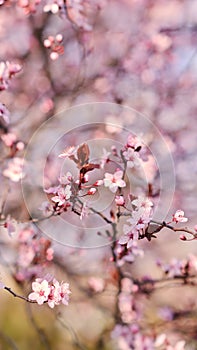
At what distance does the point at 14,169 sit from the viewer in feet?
11.5

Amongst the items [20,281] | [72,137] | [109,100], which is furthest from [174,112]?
[20,281]

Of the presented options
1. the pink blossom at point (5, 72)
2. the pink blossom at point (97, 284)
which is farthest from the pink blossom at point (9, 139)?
the pink blossom at point (97, 284)

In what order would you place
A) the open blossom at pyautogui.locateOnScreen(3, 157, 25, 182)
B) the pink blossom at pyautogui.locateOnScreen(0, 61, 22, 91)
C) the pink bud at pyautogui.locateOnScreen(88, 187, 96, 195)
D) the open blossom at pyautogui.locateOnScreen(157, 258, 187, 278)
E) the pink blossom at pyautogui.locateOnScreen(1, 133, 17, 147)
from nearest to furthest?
the pink bud at pyautogui.locateOnScreen(88, 187, 96, 195) < the pink blossom at pyautogui.locateOnScreen(0, 61, 22, 91) < the pink blossom at pyautogui.locateOnScreen(1, 133, 17, 147) < the open blossom at pyautogui.locateOnScreen(3, 157, 25, 182) < the open blossom at pyautogui.locateOnScreen(157, 258, 187, 278)

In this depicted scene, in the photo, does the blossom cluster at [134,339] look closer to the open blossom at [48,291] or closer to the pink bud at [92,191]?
the open blossom at [48,291]

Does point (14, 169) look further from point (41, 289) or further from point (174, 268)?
point (41, 289)

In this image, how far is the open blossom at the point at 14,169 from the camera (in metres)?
3.46

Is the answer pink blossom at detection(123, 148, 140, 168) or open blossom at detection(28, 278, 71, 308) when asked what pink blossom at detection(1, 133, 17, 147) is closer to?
pink blossom at detection(123, 148, 140, 168)

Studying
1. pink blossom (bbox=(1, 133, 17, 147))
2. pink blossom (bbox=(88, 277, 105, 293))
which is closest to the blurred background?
pink blossom (bbox=(88, 277, 105, 293))


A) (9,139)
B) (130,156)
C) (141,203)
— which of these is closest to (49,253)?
(9,139)

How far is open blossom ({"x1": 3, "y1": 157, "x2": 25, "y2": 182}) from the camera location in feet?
11.4

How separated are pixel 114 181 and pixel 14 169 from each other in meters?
1.31

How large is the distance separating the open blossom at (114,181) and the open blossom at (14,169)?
123 centimetres

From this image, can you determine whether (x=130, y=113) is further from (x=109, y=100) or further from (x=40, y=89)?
(x=40, y=89)

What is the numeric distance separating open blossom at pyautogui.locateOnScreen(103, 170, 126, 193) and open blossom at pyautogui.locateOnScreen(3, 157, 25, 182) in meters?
1.23
